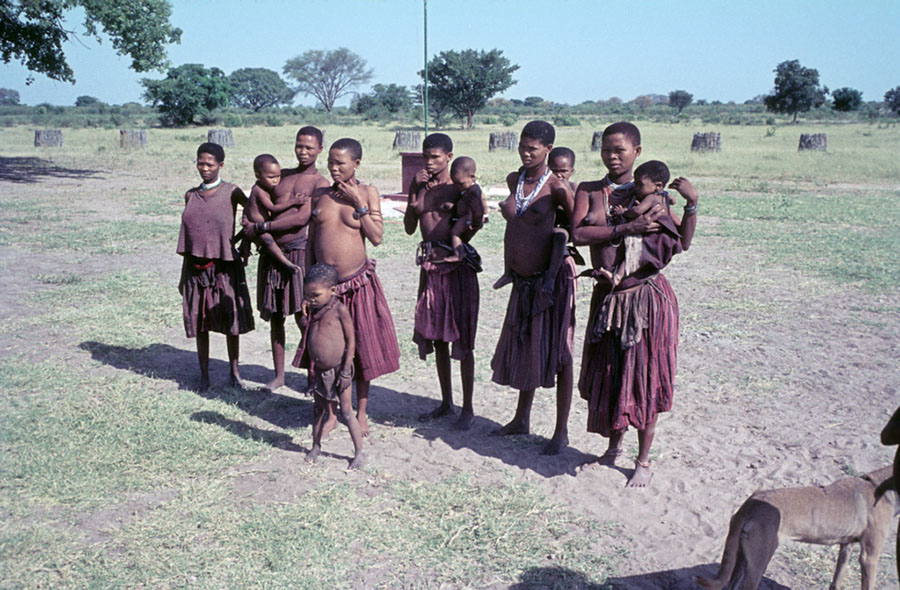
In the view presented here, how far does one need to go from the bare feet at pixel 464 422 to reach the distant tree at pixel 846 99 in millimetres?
63623

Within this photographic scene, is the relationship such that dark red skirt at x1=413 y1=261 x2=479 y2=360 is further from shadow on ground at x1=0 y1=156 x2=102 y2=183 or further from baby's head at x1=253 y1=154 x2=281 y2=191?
shadow on ground at x1=0 y1=156 x2=102 y2=183

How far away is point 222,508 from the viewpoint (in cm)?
342

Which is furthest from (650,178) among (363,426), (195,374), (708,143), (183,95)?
(183,95)

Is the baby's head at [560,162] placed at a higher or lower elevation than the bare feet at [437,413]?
higher

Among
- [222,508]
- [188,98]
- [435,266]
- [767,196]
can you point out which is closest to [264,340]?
[435,266]

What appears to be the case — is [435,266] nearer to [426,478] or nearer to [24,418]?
[426,478]

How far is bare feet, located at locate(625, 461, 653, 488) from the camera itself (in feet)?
12.1

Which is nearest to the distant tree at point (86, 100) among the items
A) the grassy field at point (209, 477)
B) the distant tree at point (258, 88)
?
the distant tree at point (258, 88)

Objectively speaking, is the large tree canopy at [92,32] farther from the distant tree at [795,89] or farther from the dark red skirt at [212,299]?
the distant tree at [795,89]

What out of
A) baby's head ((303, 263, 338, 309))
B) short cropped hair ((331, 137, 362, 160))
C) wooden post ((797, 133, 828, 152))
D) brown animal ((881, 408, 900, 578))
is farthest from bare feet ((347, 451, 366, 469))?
wooden post ((797, 133, 828, 152))

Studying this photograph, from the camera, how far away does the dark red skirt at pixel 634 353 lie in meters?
3.54

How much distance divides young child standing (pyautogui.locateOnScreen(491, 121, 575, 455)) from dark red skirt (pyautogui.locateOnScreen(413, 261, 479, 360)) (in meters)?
0.29

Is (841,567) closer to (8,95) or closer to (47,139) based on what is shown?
(47,139)

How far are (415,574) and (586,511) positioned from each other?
0.92 meters
